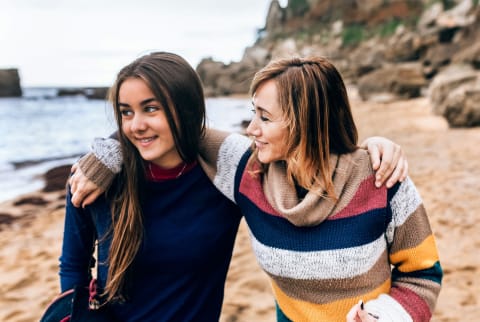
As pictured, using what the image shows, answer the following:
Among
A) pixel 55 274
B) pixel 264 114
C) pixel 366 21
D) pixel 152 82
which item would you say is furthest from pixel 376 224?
pixel 366 21

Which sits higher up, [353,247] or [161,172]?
[161,172]

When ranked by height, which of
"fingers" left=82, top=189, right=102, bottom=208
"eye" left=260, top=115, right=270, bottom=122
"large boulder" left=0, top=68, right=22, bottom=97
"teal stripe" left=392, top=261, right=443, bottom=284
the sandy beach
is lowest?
"large boulder" left=0, top=68, right=22, bottom=97

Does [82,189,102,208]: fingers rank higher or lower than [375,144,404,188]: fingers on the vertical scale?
lower

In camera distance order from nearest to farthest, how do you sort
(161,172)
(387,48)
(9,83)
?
(161,172), (387,48), (9,83)

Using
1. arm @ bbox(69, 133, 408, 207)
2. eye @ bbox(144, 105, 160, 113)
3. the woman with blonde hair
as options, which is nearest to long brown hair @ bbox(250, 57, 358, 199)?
the woman with blonde hair

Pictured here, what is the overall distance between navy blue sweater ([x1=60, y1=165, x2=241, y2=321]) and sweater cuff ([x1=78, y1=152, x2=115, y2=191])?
118mm

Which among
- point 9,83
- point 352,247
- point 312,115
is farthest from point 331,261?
point 9,83

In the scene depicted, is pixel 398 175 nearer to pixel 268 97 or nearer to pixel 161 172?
pixel 268 97

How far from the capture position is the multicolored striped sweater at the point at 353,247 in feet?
4.69

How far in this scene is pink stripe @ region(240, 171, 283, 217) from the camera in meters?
1.59

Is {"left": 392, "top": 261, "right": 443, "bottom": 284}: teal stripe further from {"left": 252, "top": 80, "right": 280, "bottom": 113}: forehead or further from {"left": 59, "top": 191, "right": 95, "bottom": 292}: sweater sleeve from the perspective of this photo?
{"left": 59, "top": 191, "right": 95, "bottom": 292}: sweater sleeve

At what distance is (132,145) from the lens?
5.99 ft

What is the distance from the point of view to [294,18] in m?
61.2

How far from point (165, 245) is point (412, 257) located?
1.00 m
